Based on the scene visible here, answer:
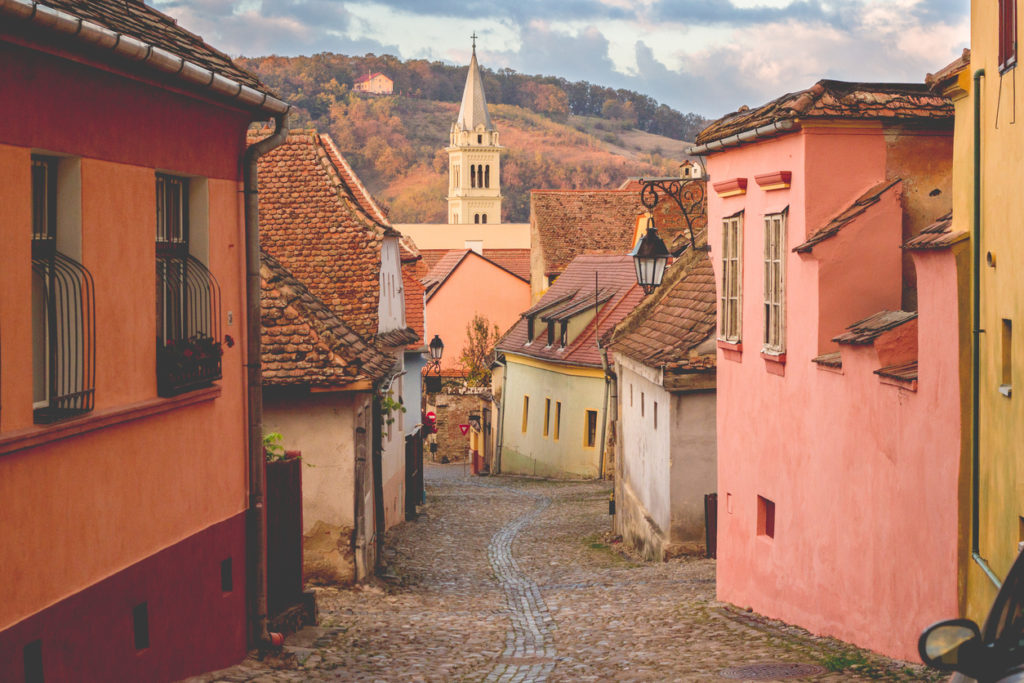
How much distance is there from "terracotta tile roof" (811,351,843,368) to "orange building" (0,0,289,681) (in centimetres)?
533

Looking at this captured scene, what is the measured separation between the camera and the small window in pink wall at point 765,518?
1454 cm

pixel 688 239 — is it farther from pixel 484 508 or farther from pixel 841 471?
pixel 841 471

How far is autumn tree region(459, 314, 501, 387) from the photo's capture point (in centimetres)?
5662

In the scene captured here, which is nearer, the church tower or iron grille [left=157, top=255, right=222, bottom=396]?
iron grille [left=157, top=255, right=222, bottom=396]

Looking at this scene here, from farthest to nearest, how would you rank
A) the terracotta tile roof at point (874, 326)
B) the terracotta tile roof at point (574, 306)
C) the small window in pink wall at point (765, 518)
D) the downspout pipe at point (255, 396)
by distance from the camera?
the terracotta tile roof at point (574, 306), the small window in pink wall at point (765, 518), the downspout pipe at point (255, 396), the terracotta tile roof at point (874, 326)

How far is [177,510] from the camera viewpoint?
9.47 meters

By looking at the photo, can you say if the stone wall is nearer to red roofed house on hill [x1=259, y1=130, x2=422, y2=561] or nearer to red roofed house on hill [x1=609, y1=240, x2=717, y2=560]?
red roofed house on hill [x1=609, y1=240, x2=717, y2=560]

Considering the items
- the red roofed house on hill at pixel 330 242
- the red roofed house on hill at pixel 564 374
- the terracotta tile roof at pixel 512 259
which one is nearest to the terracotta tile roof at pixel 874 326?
the red roofed house on hill at pixel 330 242

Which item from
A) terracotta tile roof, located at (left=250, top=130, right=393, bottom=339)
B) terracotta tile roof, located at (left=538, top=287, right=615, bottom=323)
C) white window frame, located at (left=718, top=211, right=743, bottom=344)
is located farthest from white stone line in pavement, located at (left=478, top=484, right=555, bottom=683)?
terracotta tile roof, located at (left=538, top=287, right=615, bottom=323)

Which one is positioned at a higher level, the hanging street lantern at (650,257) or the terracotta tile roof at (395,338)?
the hanging street lantern at (650,257)

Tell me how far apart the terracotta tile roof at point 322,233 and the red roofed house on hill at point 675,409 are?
14.9 feet

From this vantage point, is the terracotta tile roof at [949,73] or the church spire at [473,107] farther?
the church spire at [473,107]

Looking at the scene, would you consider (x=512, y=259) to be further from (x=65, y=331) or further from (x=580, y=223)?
(x=65, y=331)

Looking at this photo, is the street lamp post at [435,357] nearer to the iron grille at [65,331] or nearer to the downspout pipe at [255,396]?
the downspout pipe at [255,396]
